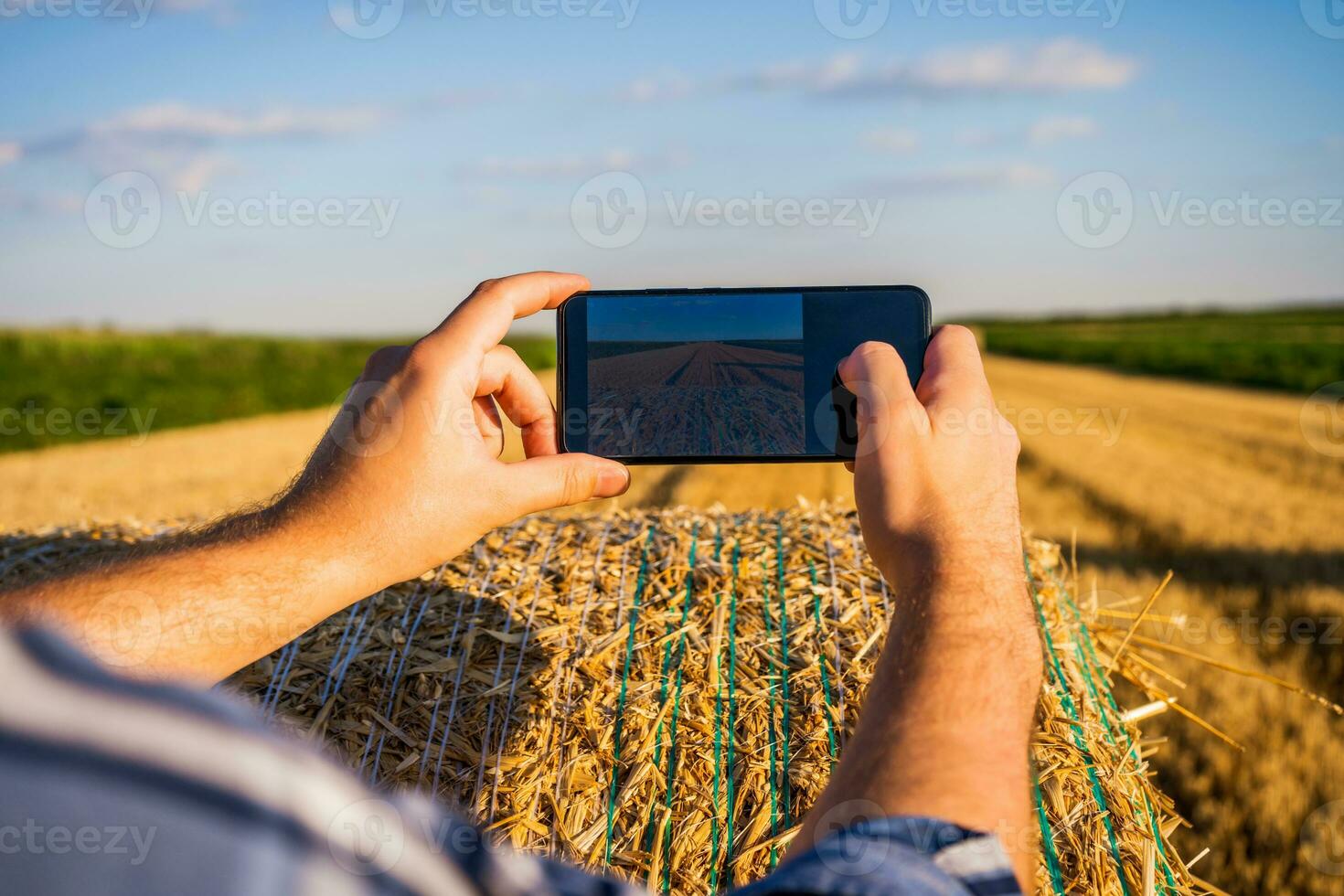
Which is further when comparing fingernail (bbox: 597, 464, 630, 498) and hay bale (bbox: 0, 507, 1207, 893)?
hay bale (bbox: 0, 507, 1207, 893)

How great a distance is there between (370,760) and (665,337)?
148 centimetres

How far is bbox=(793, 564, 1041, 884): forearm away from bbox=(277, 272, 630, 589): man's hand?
0.83 meters

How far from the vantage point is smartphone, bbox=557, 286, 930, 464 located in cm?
208

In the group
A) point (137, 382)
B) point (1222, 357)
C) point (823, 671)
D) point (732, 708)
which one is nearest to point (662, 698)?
point (732, 708)

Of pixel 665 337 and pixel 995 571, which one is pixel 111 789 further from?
pixel 665 337

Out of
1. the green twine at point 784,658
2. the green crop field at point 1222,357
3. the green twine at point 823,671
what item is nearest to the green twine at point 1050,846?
the green twine at point 823,671

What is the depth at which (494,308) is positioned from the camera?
1.73 metres

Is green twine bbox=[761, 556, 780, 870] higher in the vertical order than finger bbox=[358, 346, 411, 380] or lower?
lower

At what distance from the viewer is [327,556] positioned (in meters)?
1.50

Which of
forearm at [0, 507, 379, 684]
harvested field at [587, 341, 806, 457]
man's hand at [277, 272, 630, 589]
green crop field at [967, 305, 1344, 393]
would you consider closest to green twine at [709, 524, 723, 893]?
harvested field at [587, 341, 806, 457]

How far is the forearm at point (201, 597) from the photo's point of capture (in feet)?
4.00

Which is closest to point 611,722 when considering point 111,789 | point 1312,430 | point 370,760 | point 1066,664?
point 370,760

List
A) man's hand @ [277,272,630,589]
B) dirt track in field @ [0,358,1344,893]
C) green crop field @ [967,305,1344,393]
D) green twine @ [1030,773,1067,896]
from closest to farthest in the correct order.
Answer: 1. man's hand @ [277,272,630,589]
2. green twine @ [1030,773,1067,896]
3. dirt track in field @ [0,358,1344,893]
4. green crop field @ [967,305,1344,393]

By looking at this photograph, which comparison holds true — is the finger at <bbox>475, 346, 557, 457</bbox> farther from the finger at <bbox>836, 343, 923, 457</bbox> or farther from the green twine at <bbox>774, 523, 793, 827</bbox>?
the green twine at <bbox>774, 523, 793, 827</bbox>
